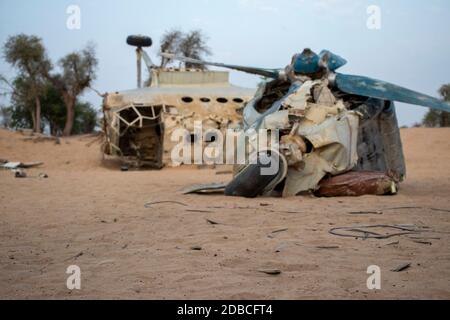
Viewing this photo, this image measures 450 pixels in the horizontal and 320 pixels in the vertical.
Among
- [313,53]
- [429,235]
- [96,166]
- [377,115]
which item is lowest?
[96,166]

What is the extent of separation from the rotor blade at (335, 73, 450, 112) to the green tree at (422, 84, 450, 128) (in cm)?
1959

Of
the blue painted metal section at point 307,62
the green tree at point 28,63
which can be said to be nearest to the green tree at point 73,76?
the green tree at point 28,63

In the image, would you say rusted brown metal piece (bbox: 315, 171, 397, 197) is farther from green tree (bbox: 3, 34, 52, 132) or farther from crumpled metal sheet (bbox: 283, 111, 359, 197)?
green tree (bbox: 3, 34, 52, 132)

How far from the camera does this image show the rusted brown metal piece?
7.71m

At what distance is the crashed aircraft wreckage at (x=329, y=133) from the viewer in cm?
771

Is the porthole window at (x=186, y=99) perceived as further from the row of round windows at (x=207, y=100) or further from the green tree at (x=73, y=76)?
the green tree at (x=73, y=76)

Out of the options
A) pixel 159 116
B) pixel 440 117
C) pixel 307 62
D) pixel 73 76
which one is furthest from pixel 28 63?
pixel 307 62

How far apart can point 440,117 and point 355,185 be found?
22025mm

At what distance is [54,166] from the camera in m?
17.1

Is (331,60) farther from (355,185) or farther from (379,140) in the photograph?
(355,185)

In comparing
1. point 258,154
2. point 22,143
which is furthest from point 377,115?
point 22,143

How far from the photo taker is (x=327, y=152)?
7820 millimetres
